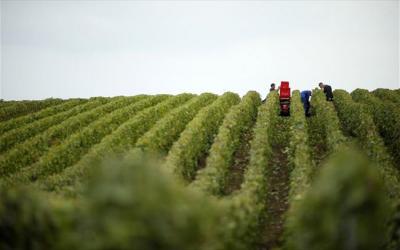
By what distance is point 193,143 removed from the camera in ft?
67.2

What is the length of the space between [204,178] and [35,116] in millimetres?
19751

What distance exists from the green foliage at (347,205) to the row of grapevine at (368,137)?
7064 millimetres

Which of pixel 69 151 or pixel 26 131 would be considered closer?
pixel 69 151

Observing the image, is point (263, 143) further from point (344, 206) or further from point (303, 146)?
point (344, 206)

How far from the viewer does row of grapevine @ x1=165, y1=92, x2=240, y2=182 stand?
17.8m

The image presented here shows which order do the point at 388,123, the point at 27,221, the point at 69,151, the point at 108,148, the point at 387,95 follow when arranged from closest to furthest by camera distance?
the point at 27,221, the point at 108,148, the point at 69,151, the point at 388,123, the point at 387,95

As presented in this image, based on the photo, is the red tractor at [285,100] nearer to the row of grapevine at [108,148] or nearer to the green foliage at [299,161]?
the green foliage at [299,161]

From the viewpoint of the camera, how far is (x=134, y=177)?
6578mm

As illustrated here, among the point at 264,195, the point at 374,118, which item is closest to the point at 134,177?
the point at 264,195

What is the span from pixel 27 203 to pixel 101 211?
2981 millimetres

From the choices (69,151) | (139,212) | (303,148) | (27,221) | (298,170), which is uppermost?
(303,148)

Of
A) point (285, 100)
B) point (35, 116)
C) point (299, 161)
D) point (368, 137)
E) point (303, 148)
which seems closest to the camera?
point (299, 161)

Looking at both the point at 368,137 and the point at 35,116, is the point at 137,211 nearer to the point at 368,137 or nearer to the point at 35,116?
the point at 368,137

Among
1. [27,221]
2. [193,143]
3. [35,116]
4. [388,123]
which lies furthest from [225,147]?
[35,116]
